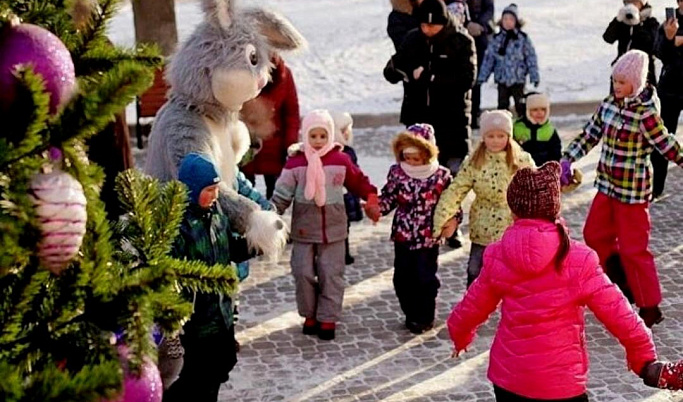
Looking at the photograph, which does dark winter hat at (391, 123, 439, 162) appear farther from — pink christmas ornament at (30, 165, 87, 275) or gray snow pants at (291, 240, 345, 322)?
pink christmas ornament at (30, 165, 87, 275)

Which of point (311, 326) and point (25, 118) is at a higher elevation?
point (25, 118)

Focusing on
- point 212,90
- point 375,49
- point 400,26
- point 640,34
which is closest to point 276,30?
point 212,90

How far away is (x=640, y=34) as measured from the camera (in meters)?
11.4

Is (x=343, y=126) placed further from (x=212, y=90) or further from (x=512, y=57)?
(x=512, y=57)

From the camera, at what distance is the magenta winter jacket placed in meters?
4.81

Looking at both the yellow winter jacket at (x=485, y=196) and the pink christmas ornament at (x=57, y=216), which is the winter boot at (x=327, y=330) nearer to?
the yellow winter jacket at (x=485, y=196)

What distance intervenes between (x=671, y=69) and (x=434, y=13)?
2.30 meters

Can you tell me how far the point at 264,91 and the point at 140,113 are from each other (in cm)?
374

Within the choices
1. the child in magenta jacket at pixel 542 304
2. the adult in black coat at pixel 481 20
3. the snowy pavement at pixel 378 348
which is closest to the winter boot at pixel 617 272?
the snowy pavement at pixel 378 348

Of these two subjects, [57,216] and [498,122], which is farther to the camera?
[498,122]

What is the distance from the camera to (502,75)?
1331 centimetres

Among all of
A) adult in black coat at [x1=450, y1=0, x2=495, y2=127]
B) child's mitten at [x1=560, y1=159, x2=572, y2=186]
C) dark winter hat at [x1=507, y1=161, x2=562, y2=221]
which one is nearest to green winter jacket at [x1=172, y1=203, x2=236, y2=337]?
dark winter hat at [x1=507, y1=161, x2=562, y2=221]

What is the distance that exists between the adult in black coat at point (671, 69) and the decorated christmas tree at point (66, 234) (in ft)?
26.2

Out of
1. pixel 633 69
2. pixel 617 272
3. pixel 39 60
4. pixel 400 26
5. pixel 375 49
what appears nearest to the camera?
pixel 39 60
